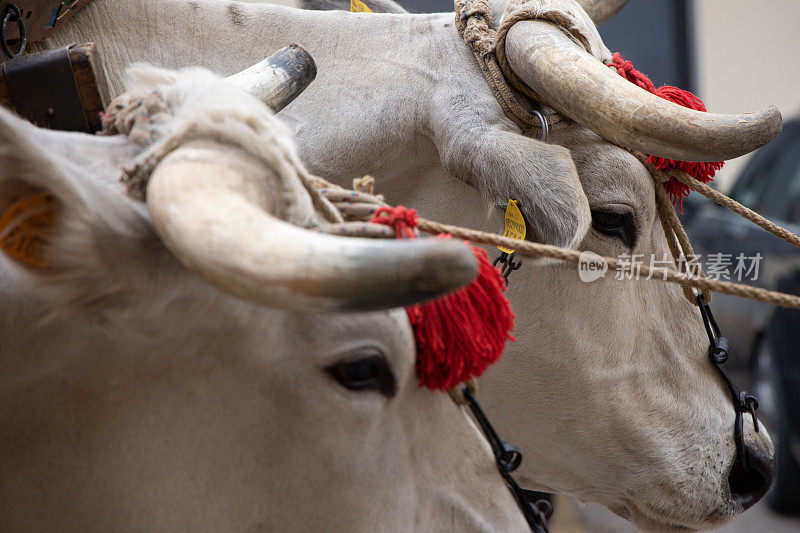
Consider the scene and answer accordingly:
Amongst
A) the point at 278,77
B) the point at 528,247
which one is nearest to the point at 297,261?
the point at 528,247

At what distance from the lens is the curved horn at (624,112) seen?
188cm

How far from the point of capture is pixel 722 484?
2518mm

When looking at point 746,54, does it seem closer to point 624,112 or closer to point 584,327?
point 584,327

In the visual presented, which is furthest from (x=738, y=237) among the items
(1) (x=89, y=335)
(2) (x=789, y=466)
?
(1) (x=89, y=335)

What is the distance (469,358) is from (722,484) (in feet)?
4.94

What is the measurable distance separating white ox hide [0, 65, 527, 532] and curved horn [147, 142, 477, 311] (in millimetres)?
138

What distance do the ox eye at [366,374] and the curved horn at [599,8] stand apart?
75.5 inches

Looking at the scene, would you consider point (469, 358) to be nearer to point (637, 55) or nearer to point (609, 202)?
point (609, 202)

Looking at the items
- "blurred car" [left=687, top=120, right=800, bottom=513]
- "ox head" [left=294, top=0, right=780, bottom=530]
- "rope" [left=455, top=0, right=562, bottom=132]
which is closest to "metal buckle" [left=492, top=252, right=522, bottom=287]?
"ox head" [left=294, top=0, right=780, bottom=530]

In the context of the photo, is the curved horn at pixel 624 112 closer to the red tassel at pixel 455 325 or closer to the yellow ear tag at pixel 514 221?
the yellow ear tag at pixel 514 221

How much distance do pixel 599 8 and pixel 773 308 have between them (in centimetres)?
352

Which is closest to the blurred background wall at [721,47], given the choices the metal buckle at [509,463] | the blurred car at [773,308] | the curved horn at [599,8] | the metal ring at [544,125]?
the blurred car at [773,308]

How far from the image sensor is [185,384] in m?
1.27

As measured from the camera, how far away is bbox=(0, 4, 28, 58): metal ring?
1893 mm
